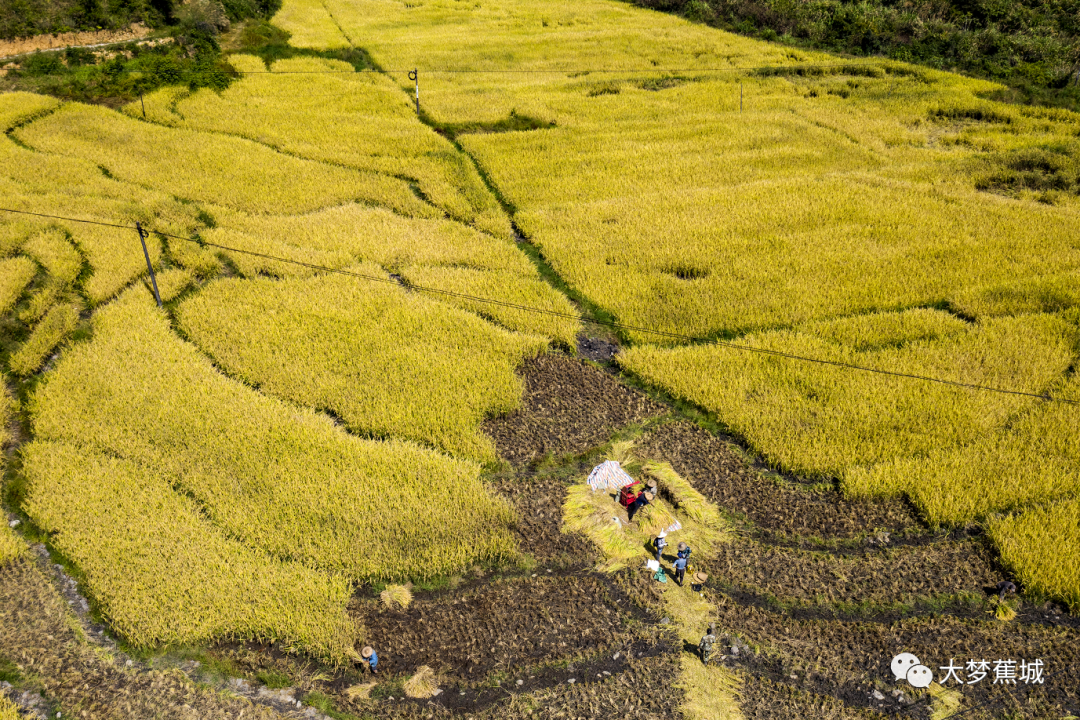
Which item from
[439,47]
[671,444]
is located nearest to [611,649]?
[671,444]

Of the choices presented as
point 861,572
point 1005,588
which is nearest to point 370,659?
point 861,572

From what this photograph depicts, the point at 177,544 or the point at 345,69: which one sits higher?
the point at 345,69

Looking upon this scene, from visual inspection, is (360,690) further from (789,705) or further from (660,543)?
(789,705)

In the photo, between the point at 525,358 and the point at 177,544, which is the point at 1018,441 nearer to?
the point at 525,358

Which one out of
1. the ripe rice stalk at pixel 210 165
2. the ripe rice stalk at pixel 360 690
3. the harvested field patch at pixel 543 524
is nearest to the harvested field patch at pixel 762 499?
the harvested field patch at pixel 543 524

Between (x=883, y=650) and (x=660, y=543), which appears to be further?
(x=660, y=543)

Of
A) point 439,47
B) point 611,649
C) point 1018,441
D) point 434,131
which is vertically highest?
point 439,47

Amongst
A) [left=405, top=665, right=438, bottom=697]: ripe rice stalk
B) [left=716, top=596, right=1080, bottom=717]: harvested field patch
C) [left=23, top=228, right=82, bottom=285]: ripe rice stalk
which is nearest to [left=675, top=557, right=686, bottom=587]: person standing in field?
[left=716, top=596, right=1080, bottom=717]: harvested field patch
